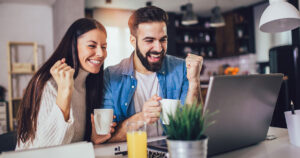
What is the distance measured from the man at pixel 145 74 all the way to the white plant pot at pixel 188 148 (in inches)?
38.6

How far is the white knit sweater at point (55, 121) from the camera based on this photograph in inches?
47.8

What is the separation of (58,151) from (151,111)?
21.1 inches

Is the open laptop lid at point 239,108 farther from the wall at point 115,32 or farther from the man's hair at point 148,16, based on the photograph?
the wall at point 115,32

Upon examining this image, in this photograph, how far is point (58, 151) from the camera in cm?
78

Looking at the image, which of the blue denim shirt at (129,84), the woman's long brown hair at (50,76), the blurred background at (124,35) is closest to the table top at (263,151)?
the woman's long brown hair at (50,76)

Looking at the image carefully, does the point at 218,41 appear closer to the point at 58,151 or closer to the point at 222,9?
the point at 222,9

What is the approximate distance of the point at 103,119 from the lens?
1157 millimetres

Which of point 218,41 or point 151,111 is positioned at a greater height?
point 218,41

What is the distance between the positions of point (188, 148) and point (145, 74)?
3.93 ft

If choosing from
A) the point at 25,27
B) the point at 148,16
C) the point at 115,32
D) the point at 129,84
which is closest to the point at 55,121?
the point at 129,84

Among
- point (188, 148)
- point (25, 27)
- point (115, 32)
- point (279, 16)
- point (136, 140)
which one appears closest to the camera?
point (188, 148)

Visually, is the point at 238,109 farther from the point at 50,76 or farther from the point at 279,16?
the point at 50,76

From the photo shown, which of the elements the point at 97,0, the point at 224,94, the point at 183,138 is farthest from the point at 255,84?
the point at 97,0

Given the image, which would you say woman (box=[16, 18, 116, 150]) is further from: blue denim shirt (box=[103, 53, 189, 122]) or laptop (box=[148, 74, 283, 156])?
laptop (box=[148, 74, 283, 156])
